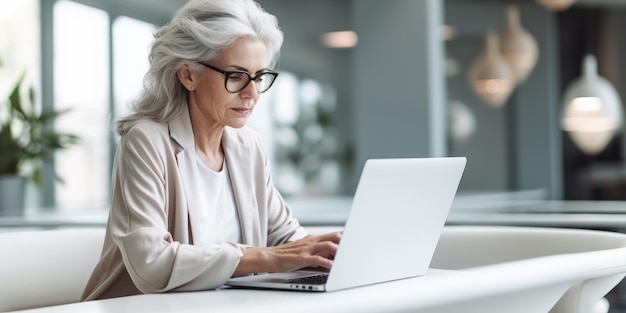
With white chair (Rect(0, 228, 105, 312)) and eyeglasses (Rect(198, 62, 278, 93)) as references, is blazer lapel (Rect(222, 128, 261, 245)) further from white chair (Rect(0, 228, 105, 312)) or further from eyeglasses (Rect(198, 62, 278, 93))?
white chair (Rect(0, 228, 105, 312))

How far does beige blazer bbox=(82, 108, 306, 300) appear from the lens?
65.7 inches

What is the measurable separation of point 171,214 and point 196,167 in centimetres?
12

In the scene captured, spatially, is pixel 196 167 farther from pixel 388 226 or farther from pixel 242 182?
pixel 388 226

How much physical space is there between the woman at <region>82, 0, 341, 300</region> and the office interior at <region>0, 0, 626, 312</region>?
1608mm

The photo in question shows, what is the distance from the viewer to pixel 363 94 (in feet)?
19.8

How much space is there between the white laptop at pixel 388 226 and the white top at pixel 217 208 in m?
0.33

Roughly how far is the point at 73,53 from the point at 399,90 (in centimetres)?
268

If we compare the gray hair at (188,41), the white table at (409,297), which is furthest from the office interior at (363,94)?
the white table at (409,297)

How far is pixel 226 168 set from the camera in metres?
2.14

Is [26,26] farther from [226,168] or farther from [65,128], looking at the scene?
[226,168]

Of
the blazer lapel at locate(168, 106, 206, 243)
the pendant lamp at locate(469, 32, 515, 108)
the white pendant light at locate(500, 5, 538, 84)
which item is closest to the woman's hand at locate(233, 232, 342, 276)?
the blazer lapel at locate(168, 106, 206, 243)

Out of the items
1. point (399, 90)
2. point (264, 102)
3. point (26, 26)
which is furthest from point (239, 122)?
point (264, 102)

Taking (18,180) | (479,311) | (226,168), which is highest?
(226,168)

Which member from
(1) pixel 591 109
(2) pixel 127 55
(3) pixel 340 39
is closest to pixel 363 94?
(2) pixel 127 55
